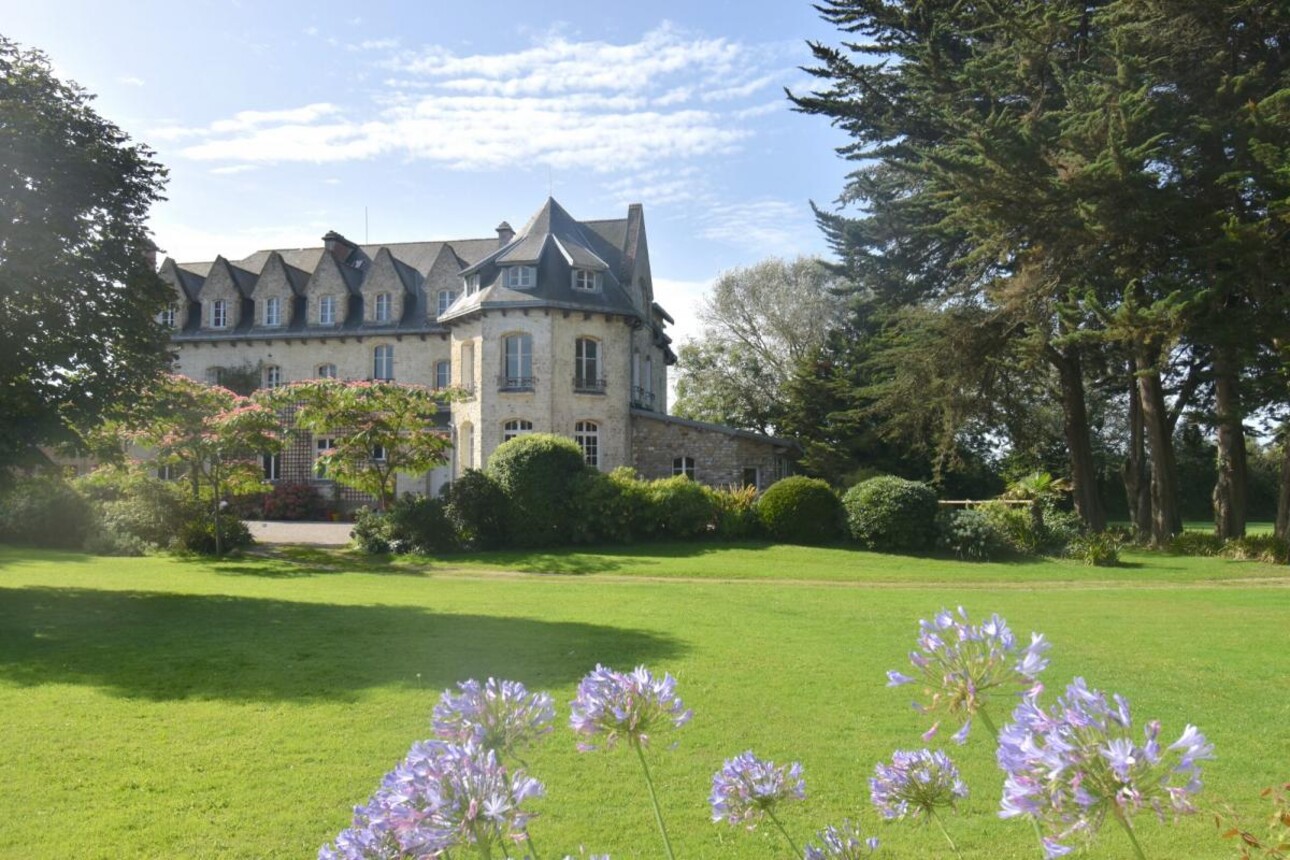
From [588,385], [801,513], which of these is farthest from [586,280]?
[801,513]

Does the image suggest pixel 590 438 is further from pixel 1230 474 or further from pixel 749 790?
pixel 749 790

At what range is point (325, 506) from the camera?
1374 inches

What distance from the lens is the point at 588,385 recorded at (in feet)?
104

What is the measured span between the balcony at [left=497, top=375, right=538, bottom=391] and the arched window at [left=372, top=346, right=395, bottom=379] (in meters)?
8.50

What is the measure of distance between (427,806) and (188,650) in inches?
370

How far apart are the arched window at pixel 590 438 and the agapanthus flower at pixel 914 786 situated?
29572 millimetres

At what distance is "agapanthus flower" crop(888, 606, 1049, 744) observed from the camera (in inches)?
68.7

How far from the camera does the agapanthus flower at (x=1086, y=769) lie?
4.57ft

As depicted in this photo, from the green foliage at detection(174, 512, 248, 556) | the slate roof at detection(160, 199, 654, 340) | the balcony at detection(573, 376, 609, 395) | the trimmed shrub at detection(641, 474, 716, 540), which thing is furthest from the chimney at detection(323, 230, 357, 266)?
the trimmed shrub at detection(641, 474, 716, 540)

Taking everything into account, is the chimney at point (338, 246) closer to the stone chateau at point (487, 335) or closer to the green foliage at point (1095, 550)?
the stone chateau at point (487, 335)

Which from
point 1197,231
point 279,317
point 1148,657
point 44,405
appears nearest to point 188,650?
point 44,405

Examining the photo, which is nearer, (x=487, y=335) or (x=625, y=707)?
(x=625, y=707)

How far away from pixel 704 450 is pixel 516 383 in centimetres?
689

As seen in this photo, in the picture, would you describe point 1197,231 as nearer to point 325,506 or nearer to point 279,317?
point 325,506
